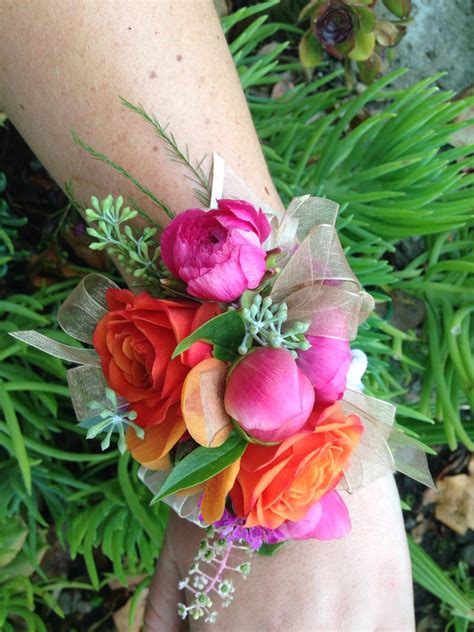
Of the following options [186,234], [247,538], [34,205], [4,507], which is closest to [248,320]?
[186,234]

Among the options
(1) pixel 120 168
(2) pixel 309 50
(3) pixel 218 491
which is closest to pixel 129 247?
(1) pixel 120 168

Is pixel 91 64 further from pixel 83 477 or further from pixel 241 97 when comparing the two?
pixel 83 477

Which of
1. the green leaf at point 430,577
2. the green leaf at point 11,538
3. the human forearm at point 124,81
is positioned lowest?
the green leaf at point 430,577

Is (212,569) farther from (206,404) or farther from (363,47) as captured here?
(363,47)

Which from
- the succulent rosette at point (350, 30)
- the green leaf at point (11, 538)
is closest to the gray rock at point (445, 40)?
the succulent rosette at point (350, 30)

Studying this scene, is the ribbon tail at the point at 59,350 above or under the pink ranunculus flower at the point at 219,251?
under

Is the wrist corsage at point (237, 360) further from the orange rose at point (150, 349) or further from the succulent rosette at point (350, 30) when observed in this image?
the succulent rosette at point (350, 30)

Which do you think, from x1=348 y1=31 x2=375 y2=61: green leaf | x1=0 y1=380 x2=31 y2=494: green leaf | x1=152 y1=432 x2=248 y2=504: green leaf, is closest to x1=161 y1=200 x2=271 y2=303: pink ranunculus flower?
x1=152 y1=432 x2=248 y2=504: green leaf
